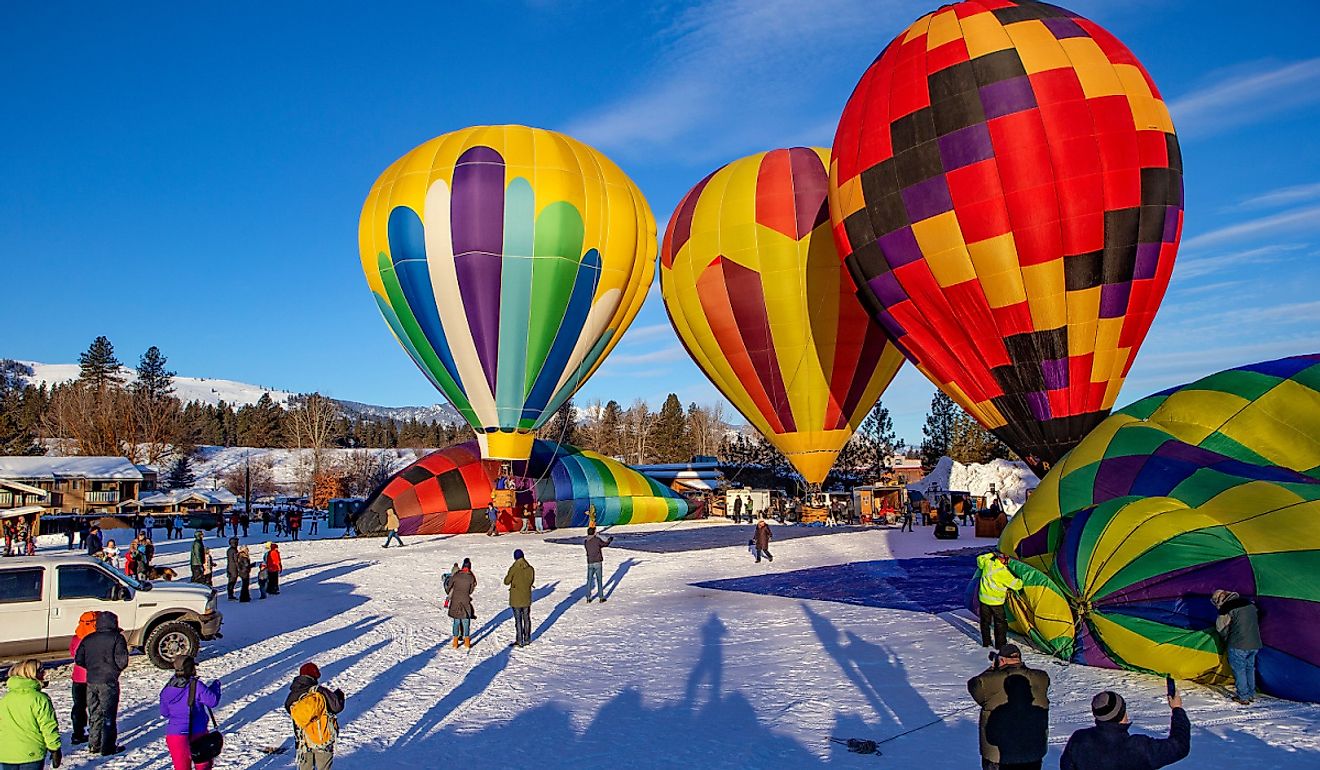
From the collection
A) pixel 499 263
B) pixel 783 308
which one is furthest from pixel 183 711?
pixel 783 308

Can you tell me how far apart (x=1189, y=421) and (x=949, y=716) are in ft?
20.5

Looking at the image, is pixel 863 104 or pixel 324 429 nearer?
pixel 863 104

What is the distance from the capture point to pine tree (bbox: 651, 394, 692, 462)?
96812 millimetres

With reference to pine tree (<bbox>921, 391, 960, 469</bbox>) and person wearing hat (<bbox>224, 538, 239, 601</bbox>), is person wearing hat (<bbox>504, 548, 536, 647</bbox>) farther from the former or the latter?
pine tree (<bbox>921, 391, 960, 469</bbox>)

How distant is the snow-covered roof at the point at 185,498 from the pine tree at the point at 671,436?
1855 inches

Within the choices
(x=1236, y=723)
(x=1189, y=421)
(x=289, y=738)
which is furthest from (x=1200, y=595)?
(x=289, y=738)

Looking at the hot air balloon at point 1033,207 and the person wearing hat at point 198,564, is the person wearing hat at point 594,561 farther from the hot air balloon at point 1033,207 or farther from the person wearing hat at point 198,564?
the hot air balloon at point 1033,207

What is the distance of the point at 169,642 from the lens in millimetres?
11164

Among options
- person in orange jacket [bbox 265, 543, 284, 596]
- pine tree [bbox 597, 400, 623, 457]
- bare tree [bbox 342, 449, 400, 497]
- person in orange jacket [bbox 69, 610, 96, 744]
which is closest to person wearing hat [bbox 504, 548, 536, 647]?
person in orange jacket [bbox 69, 610, 96, 744]

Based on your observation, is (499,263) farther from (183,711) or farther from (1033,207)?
(183,711)

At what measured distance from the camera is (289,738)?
8.32 m

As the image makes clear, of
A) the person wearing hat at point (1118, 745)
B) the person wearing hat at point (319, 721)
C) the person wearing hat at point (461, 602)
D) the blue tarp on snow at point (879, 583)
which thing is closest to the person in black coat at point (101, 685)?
the person wearing hat at point (319, 721)

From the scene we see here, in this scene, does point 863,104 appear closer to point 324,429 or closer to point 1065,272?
point 1065,272

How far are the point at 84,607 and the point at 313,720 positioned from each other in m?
6.33
